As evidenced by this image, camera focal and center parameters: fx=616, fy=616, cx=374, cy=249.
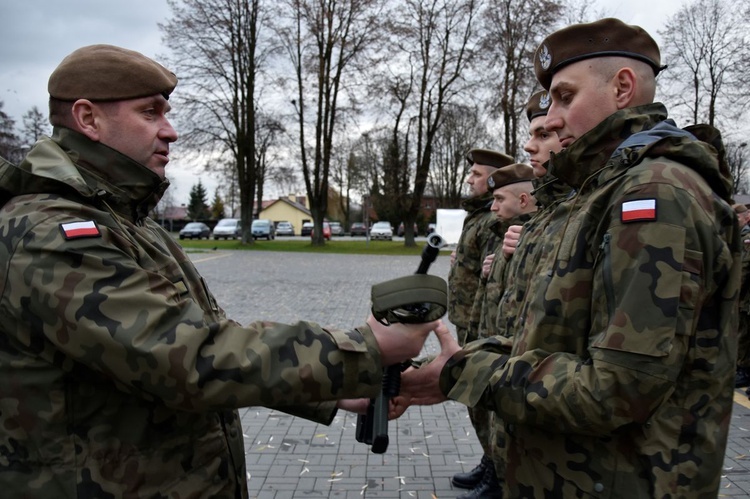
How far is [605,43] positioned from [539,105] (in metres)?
1.94

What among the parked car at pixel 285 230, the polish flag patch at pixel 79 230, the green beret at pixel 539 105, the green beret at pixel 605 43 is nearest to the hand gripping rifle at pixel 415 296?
the polish flag patch at pixel 79 230

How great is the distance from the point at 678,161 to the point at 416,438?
4.16 m

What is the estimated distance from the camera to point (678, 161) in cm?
176

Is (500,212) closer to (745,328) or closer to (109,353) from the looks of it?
(109,353)

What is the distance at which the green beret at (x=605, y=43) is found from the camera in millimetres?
2043

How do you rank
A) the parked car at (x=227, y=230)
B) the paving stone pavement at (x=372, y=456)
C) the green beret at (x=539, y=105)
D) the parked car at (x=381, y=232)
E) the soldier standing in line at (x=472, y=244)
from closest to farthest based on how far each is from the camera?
the green beret at (x=539, y=105) < the paving stone pavement at (x=372, y=456) < the soldier standing in line at (x=472, y=244) < the parked car at (x=227, y=230) < the parked car at (x=381, y=232)

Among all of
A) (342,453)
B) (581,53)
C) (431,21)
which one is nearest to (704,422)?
(581,53)

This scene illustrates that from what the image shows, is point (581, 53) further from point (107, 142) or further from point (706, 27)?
point (706, 27)

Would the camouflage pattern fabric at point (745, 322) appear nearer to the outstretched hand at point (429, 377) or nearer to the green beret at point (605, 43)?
the green beret at point (605, 43)

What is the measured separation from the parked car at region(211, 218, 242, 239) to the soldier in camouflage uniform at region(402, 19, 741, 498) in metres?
43.4

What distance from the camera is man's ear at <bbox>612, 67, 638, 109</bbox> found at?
2031 millimetres

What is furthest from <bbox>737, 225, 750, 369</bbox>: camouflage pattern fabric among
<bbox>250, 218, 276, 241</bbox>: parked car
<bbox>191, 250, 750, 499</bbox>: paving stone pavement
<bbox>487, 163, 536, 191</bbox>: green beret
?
<bbox>250, 218, 276, 241</bbox>: parked car

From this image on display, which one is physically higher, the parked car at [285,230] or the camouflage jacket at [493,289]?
the camouflage jacket at [493,289]

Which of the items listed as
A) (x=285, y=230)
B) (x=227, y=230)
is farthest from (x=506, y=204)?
(x=285, y=230)
